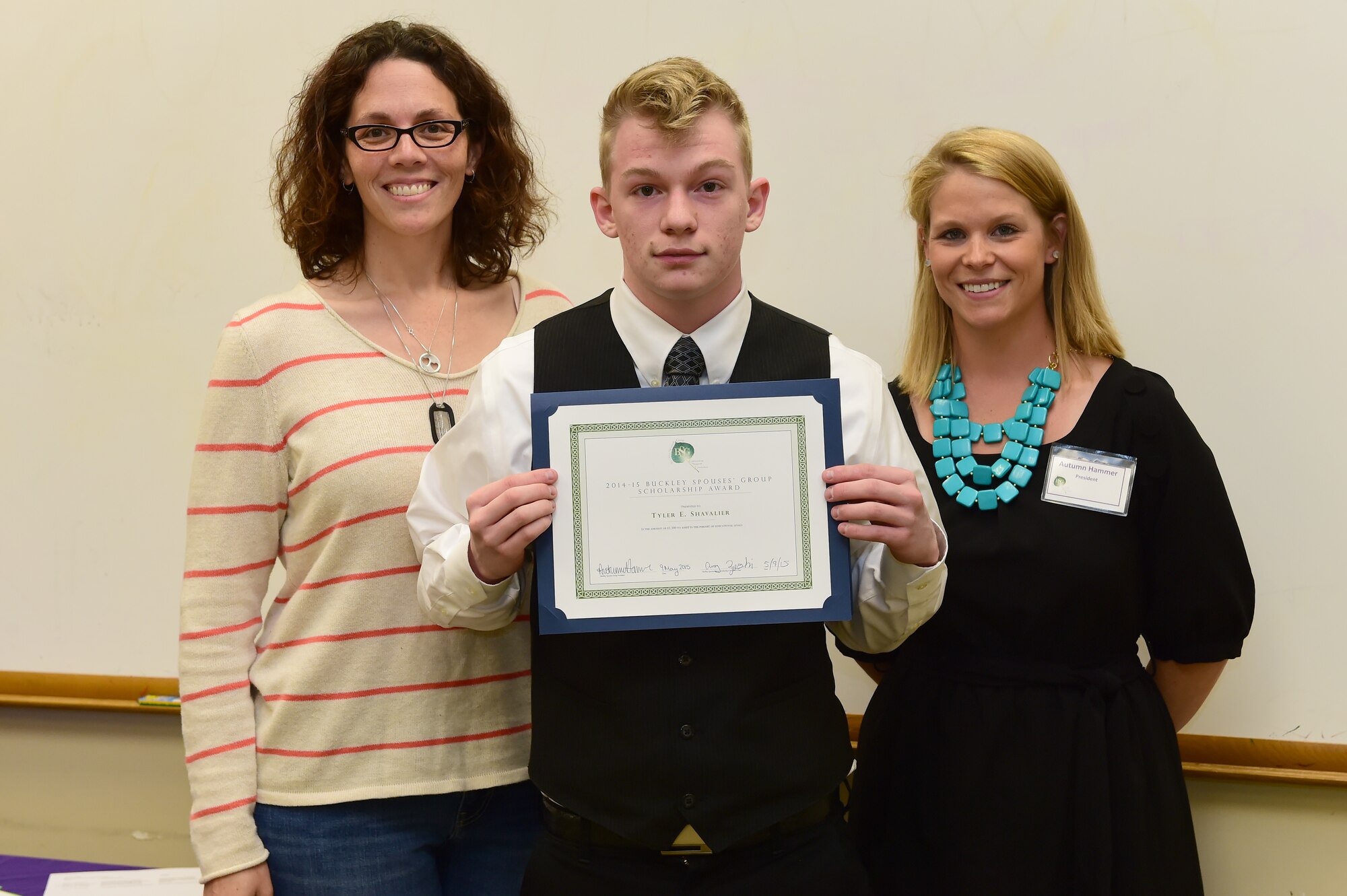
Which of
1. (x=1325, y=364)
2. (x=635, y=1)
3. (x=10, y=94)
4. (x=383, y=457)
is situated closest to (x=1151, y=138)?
(x=1325, y=364)

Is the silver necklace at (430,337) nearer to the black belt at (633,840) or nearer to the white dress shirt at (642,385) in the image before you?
the white dress shirt at (642,385)

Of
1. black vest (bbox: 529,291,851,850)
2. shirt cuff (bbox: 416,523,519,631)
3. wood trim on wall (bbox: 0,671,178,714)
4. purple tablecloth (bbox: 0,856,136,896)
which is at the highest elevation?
shirt cuff (bbox: 416,523,519,631)

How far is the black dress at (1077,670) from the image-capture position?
1.65 meters

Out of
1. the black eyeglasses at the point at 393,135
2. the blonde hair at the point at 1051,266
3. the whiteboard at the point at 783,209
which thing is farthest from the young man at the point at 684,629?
the whiteboard at the point at 783,209

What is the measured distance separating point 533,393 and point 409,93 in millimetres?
591

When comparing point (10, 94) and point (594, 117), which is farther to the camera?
point (10, 94)

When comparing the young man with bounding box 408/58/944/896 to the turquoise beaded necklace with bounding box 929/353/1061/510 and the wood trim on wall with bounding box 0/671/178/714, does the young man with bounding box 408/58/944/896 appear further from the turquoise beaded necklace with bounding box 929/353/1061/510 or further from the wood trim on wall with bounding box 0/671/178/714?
the wood trim on wall with bounding box 0/671/178/714

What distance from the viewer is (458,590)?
131 cm

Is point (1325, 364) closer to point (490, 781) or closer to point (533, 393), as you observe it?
point (533, 393)

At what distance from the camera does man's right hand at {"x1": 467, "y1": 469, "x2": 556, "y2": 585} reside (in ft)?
4.08

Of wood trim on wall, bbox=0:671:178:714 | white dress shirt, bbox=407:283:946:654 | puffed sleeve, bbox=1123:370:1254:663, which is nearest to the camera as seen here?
white dress shirt, bbox=407:283:946:654

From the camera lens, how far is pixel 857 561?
4.60 ft

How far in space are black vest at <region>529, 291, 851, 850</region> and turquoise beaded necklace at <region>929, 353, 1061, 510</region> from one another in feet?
1.57

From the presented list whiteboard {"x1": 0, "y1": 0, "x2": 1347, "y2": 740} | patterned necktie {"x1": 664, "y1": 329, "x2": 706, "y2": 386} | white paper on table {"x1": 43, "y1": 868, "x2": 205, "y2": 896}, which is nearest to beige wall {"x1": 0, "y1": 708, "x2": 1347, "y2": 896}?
whiteboard {"x1": 0, "y1": 0, "x2": 1347, "y2": 740}
